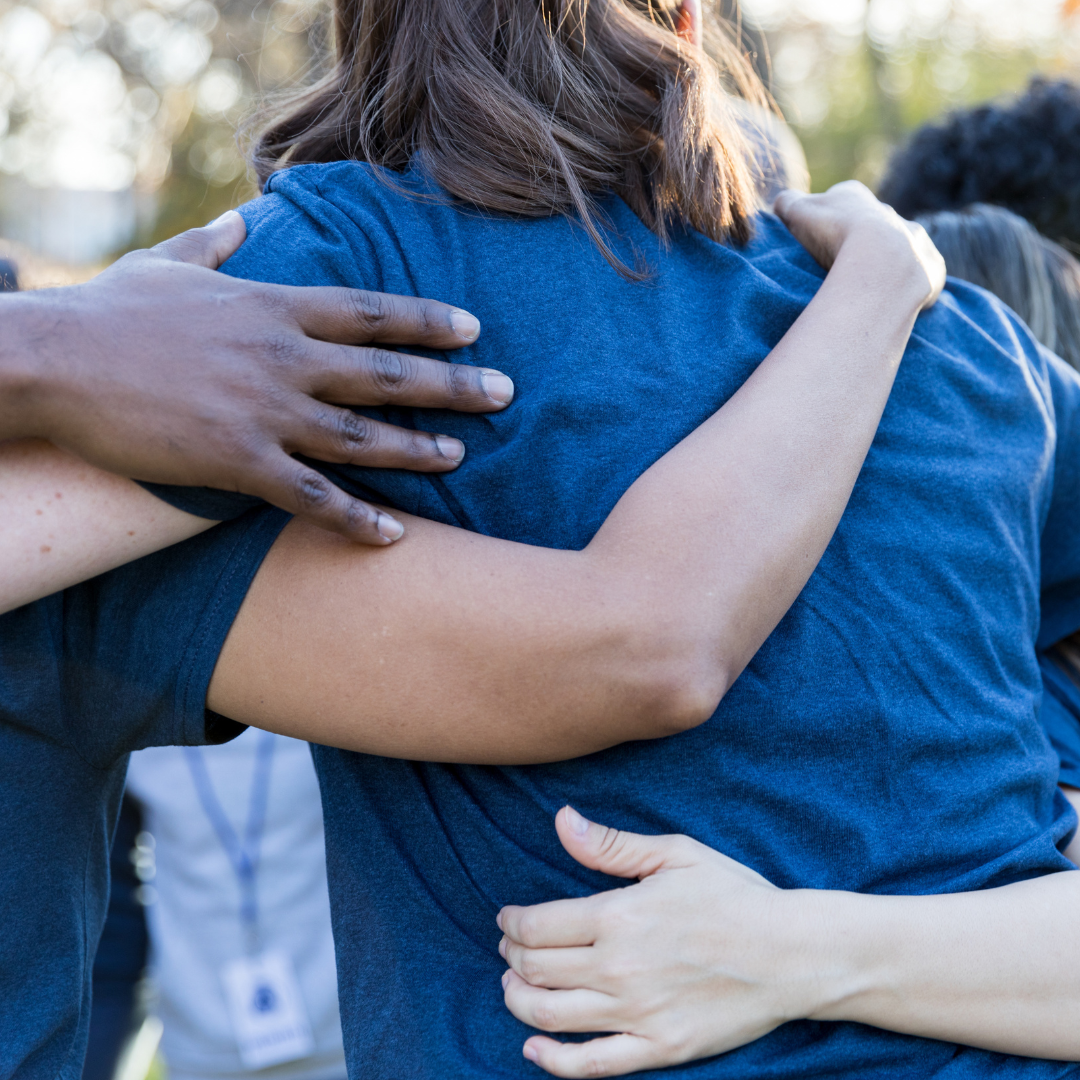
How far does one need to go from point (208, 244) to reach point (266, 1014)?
7.13ft

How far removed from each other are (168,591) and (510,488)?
1.38 feet

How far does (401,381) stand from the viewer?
3.81 feet

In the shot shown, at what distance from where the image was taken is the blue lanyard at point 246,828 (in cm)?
270

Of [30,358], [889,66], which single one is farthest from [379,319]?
[889,66]

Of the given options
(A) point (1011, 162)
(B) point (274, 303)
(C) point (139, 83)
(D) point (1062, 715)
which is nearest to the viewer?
(B) point (274, 303)

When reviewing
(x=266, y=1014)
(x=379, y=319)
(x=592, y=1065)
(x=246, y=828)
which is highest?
(x=379, y=319)

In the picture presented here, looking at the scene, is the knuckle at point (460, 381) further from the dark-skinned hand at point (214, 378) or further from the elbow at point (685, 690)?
the elbow at point (685, 690)

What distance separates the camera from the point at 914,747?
4.39 feet

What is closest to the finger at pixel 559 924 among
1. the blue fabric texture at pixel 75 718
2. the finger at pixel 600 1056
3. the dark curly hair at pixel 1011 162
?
the finger at pixel 600 1056

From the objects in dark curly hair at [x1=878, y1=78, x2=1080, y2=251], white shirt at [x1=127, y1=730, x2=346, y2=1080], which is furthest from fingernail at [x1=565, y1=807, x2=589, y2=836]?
dark curly hair at [x1=878, y1=78, x2=1080, y2=251]

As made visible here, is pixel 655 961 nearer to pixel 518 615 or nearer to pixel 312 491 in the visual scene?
pixel 518 615

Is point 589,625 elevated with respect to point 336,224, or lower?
lower

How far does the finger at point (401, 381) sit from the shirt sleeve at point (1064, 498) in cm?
102

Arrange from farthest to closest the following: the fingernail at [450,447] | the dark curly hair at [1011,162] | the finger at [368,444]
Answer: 1. the dark curly hair at [1011,162]
2. the fingernail at [450,447]
3. the finger at [368,444]
